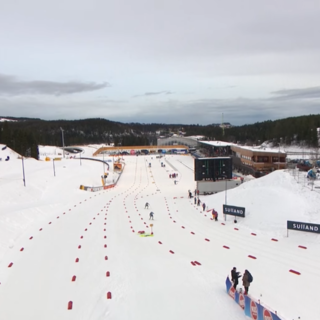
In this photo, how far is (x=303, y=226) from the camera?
15180 millimetres

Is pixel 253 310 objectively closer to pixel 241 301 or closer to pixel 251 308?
pixel 251 308

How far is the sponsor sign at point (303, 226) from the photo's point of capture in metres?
14.8

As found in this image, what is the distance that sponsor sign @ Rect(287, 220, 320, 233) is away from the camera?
48.5ft

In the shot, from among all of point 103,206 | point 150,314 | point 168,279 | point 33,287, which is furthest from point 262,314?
point 103,206

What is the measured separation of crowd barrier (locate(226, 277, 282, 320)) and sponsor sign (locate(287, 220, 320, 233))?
777cm

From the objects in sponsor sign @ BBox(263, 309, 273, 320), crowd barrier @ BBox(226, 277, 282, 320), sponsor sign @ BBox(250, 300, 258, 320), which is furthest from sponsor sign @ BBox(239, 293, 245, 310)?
sponsor sign @ BBox(263, 309, 273, 320)

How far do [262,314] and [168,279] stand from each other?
13.4 ft

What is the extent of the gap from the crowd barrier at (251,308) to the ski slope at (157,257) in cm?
29

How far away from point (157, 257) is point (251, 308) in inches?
238

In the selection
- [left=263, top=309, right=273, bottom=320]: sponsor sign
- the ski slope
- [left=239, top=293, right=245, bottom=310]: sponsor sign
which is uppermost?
[left=263, top=309, right=273, bottom=320]: sponsor sign

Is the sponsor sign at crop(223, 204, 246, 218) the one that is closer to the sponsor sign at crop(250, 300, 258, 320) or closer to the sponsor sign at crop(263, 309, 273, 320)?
the sponsor sign at crop(250, 300, 258, 320)

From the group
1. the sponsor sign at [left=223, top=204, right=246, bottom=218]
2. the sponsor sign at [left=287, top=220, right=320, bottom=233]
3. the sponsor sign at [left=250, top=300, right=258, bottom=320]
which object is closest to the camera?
the sponsor sign at [left=250, top=300, right=258, bottom=320]

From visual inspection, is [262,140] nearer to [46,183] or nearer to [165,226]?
[46,183]

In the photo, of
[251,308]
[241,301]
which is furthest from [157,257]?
[251,308]
